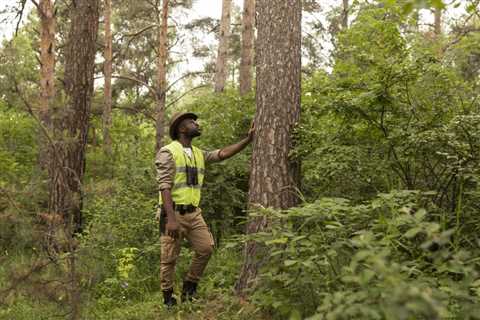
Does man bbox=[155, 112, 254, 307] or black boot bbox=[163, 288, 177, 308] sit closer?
man bbox=[155, 112, 254, 307]

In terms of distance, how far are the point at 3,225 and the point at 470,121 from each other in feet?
13.9

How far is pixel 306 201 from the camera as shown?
20.1 feet

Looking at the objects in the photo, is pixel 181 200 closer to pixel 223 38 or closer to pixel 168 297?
pixel 168 297

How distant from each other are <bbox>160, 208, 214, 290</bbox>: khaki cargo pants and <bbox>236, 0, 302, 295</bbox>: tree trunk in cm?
68

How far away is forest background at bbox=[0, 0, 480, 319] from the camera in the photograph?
3.85 metres

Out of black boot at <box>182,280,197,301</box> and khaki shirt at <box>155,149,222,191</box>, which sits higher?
khaki shirt at <box>155,149,222,191</box>

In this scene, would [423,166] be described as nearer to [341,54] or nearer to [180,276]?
[341,54]

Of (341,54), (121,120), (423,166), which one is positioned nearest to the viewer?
(423,166)

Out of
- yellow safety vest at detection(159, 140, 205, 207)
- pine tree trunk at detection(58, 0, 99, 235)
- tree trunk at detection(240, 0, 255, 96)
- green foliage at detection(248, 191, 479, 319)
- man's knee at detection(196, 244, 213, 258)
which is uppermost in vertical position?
tree trunk at detection(240, 0, 255, 96)

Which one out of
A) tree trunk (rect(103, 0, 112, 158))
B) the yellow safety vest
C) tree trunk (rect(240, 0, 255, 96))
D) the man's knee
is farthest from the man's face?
tree trunk (rect(103, 0, 112, 158))

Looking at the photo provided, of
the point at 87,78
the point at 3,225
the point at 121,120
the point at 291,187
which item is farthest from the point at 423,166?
the point at 121,120

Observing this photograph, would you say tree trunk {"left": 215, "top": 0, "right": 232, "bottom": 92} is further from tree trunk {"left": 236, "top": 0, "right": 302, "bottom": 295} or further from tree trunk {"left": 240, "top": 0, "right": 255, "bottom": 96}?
tree trunk {"left": 236, "top": 0, "right": 302, "bottom": 295}

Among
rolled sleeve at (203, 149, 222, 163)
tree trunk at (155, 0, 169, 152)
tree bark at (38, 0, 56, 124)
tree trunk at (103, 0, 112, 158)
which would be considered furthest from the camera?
tree trunk at (103, 0, 112, 158)

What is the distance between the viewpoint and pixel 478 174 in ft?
16.5
